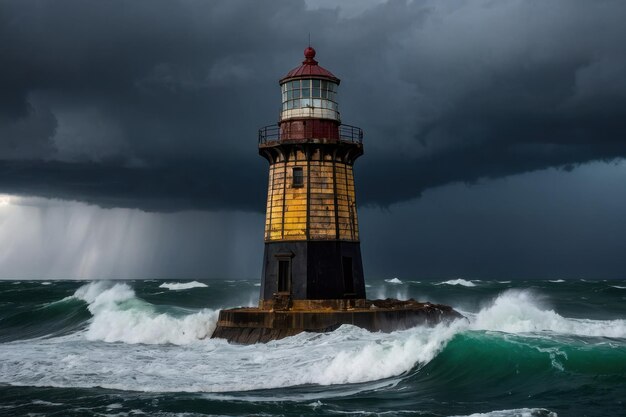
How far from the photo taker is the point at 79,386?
15742 millimetres

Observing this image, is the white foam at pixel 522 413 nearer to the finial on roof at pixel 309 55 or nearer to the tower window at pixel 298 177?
the tower window at pixel 298 177

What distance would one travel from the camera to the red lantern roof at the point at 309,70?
22.6m

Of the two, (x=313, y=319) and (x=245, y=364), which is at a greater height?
(x=313, y=319)

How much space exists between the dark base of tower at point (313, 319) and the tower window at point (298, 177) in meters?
3.41

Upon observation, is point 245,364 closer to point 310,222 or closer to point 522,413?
point 310,222

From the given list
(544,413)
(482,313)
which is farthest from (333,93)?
(544,413)

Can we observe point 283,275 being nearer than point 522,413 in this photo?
No

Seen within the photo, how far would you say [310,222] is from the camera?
21703mm

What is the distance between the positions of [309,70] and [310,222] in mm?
4654

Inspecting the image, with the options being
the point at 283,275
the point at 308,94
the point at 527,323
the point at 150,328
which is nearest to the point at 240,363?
the point at 283,275

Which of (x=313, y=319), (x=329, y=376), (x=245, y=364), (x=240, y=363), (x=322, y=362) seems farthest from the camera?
(x=313, y=319)

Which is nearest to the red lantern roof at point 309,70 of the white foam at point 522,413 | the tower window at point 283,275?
the tower window at point 283,275

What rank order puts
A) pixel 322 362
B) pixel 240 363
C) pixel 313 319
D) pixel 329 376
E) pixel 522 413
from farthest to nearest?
1. pixel 313 319
2. pixel 240 363
3. pixel 322 362
4. pixel 329 376
5. pixel 522 413

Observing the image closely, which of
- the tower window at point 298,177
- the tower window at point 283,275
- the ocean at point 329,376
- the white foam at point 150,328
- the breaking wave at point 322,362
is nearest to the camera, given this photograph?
the ocean at point 329,376
